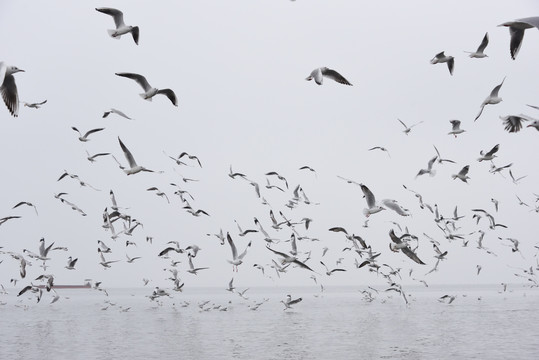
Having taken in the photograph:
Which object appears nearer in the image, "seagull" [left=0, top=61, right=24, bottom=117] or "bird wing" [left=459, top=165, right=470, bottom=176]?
"seagull" [left=0, top=61, right=24, bottom=117]

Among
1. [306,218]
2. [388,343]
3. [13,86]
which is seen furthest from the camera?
[306,218]

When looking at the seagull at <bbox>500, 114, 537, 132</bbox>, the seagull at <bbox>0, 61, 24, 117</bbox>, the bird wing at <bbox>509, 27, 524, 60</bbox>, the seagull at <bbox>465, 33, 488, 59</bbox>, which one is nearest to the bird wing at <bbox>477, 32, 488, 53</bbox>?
the seagull at <bbox>465, 33, 488, 59</bbox>

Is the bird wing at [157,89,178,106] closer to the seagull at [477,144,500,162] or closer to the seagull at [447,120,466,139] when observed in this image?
the seagull at [447,120,466,139]

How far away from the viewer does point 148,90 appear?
17844 millimetres

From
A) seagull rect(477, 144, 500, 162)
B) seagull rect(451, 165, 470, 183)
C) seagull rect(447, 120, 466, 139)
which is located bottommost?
seagull rect(451, 165, 470, 183)

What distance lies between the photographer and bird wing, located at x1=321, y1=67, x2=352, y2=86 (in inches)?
681

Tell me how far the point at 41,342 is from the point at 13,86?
1855 cm

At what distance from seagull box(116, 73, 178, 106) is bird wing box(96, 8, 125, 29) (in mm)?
1416

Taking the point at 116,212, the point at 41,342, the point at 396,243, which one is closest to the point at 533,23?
the point at 396,243

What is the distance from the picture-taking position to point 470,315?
40562 millimetres

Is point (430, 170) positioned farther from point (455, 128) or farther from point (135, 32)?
point (135, 32)

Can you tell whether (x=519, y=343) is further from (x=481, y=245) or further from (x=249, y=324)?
(x=249, y=324)

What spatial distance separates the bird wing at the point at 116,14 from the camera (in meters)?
16.3

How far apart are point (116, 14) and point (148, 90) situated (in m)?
2.36
